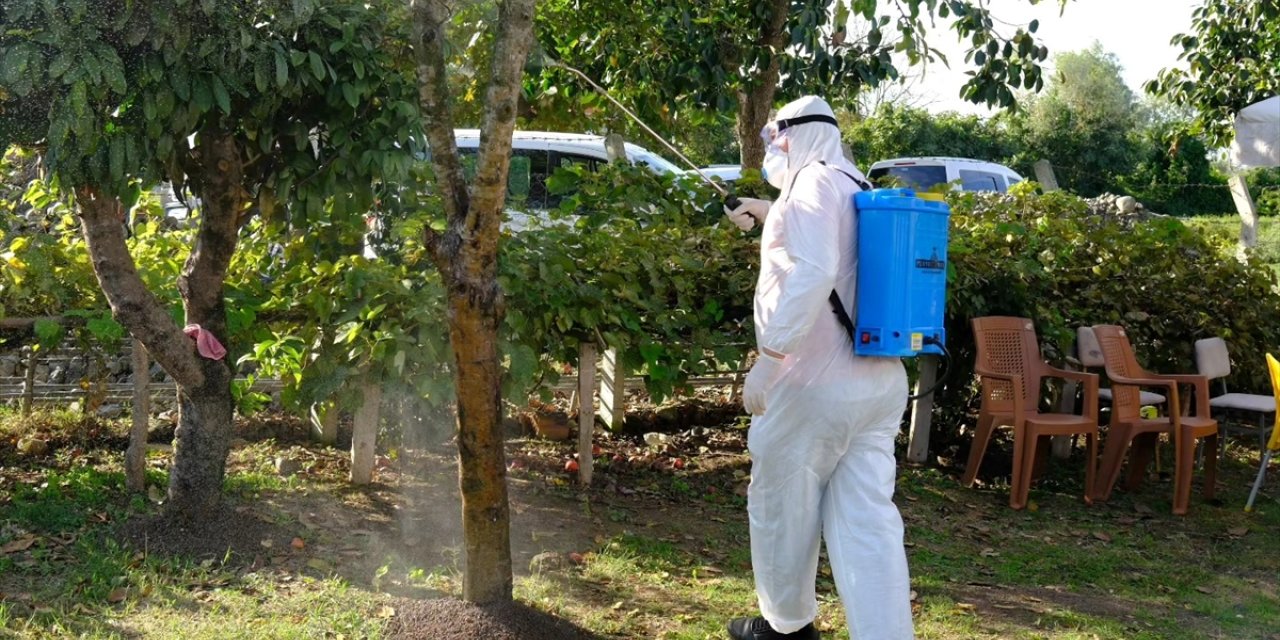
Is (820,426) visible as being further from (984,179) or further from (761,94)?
(984,179)

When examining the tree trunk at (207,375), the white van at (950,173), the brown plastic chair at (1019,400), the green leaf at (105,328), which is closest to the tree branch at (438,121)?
the tree trunk at (207,375)

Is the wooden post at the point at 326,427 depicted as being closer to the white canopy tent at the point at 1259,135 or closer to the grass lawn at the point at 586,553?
the grass lawn at the point at 586,553

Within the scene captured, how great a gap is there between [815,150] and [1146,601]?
2.50 meters

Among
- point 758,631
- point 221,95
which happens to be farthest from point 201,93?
point 758,631

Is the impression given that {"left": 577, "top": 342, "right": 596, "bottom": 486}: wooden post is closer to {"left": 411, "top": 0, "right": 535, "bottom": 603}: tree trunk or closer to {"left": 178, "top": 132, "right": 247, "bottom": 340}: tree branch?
{"left": 178, "top": 132, "right": 247, "bottom": 340}: tree branch

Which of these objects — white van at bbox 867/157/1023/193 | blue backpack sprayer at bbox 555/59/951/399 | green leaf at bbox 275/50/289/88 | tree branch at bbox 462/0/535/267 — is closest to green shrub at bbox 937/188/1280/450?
blue backpack sprayer at bbox 555/59/951/399

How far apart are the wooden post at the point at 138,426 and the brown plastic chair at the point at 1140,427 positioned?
15.7ft

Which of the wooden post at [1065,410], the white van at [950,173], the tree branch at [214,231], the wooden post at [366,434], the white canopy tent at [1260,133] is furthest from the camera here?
the white van at [950,173]

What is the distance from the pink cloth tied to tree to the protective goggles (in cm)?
216

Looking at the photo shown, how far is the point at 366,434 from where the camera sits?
18.1ft

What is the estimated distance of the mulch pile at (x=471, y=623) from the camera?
12.6 ft

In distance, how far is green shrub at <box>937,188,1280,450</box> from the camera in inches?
277

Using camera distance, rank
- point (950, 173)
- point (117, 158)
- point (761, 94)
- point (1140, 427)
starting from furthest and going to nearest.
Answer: point (950, 173) < point (761, 94) < point (1140, 427) < point (117, 158)

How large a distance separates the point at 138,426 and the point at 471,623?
2.09m
